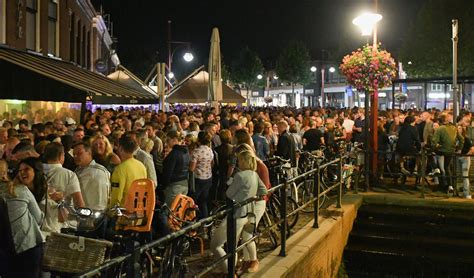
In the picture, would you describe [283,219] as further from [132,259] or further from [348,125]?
[348,125]

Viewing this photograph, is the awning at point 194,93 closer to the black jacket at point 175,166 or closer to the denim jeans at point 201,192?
the denim jeans at point 201,192

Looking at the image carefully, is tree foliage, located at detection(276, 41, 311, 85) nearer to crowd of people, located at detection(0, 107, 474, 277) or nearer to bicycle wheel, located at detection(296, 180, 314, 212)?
crowd of people, located at detection(0, 107, 474, 277)

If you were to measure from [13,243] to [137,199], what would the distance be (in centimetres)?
163

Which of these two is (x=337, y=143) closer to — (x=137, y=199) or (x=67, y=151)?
(x=67, y=151)

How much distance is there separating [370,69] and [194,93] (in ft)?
36.9

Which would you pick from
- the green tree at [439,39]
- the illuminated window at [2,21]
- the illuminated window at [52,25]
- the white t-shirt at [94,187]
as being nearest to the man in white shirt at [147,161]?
the white t-shirt at [94,187]

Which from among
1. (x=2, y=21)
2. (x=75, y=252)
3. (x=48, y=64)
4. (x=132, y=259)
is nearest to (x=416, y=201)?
(x=75, y=252)

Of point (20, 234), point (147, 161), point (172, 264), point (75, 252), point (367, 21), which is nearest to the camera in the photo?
point (75, 252)

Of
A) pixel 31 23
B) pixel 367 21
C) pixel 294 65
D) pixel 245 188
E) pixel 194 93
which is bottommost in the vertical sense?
pixel 245 188

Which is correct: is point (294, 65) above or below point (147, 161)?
above

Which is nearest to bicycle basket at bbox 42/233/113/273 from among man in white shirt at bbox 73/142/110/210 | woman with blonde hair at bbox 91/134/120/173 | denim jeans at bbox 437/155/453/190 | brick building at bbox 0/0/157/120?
man in white shirt at bbox 73/142/110/210

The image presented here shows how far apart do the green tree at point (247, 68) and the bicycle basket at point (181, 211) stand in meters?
73.5

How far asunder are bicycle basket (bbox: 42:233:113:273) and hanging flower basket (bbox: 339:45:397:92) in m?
8.97

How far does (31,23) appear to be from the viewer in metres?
17.9
